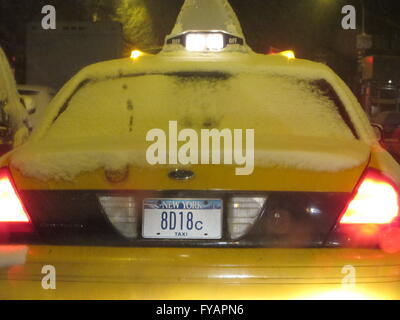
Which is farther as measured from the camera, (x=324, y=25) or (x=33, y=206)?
(x=324, y=25)

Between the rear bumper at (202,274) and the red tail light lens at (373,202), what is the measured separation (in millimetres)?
142

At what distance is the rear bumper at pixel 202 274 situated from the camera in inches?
122

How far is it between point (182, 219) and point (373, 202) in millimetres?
812

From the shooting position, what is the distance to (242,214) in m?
3.23

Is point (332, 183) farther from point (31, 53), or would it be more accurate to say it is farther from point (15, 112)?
point (31, 53)

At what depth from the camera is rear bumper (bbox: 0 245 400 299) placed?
3.10 metres

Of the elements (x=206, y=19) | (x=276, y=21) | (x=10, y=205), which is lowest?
(x=10, y=205)

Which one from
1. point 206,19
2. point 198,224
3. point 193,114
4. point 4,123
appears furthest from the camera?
point 206,19

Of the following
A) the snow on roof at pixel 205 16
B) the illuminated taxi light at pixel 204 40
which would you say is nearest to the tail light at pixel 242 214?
the illuminated taxi light at pixel 204 40

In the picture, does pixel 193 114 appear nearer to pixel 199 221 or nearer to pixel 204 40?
pixel 199 221

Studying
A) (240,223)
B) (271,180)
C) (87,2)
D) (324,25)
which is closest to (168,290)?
(240,223)

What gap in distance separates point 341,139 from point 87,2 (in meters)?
22.4

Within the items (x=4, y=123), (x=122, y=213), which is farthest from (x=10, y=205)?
(x=4, y=123)
